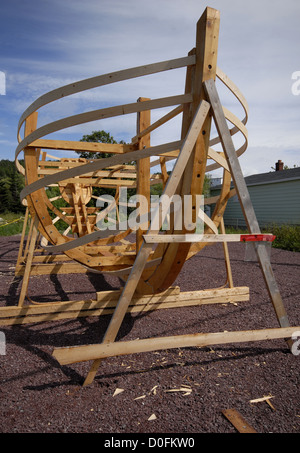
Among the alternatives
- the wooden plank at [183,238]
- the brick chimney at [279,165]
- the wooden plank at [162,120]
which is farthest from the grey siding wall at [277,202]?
the wooden plank at [183,238]

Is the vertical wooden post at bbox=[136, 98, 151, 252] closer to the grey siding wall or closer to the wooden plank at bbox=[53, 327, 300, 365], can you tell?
the wooden plank at bbox=[53, 327, 300, 365]

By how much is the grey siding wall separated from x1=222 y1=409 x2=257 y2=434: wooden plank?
1435 centimetres

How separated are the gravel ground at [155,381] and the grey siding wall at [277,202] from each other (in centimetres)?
1271

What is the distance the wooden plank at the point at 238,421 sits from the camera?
6.53 ft

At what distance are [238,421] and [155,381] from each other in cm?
76

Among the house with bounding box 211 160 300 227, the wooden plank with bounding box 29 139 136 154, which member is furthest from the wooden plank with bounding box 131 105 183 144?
the house with bounding box 211 160 300 227

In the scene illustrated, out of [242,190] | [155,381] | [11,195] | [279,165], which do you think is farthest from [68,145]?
[11,195]

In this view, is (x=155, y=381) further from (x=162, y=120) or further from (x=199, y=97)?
(x=162, y=120)

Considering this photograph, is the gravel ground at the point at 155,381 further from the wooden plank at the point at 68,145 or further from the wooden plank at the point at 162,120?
the wooden plank at the point at 162,120

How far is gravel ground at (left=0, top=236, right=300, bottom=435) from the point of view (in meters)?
2.10

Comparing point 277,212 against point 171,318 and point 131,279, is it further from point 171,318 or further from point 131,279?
point 131,279

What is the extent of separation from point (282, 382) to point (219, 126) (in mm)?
2238

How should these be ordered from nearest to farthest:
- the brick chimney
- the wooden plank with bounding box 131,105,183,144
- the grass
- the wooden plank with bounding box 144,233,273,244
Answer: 1. the wooden plank with bounding box 144,233,273,244
2. the wooden plank with bounding box 131,105,183,144
3. the grass
4. the brick chimney

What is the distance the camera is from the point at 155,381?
102 inches
